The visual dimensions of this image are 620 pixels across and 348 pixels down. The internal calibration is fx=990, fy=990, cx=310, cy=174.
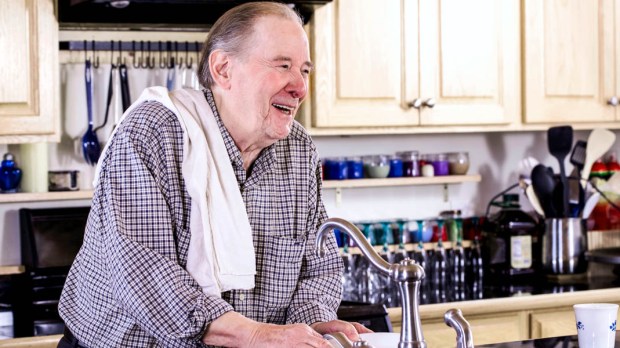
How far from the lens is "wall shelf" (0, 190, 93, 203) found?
125 inches

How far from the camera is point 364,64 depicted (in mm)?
3373

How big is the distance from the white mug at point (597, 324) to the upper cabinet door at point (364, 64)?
1.57 metres

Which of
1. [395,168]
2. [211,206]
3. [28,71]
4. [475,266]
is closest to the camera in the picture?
[211,206]

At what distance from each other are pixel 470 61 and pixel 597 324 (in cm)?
178

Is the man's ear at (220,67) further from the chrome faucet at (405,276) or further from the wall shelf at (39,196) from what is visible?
the wall shelf at (39,196)

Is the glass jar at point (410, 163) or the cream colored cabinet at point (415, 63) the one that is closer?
the cream colored cabinet at point (415, 63)

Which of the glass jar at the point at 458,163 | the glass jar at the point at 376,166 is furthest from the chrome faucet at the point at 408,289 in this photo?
the glass jar at the point at 458,163

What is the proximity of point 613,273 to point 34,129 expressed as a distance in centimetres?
224

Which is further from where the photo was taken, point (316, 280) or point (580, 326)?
point (316, 280)

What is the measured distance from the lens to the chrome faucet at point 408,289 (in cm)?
156

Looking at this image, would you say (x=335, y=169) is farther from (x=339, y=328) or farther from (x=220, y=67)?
(x=339, y=328)

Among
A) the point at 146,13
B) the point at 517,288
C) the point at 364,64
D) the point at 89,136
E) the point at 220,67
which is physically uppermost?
the point at 146,13

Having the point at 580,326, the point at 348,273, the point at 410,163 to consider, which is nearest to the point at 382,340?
the point at 580,326

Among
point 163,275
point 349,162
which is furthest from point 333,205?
point 163,275
